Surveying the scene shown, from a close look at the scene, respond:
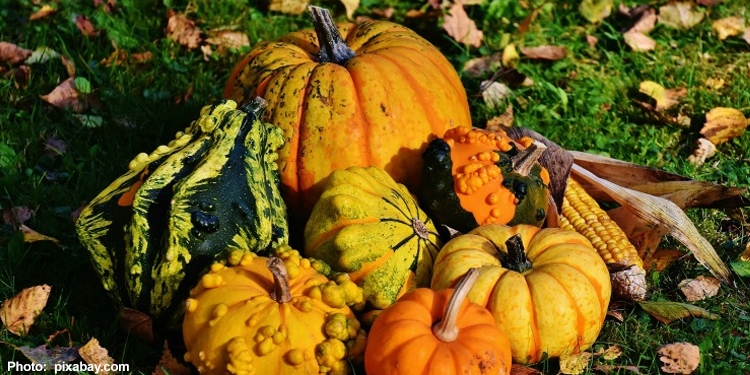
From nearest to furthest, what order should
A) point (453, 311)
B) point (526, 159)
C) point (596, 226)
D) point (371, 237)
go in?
point (453, 311)
point (371, 237)
point (526, 159)
point (596, 226)

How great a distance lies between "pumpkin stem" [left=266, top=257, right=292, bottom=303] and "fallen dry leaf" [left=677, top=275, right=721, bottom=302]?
6.20 feet

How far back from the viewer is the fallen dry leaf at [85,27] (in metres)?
5.68

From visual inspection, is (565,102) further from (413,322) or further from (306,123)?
(413,322)

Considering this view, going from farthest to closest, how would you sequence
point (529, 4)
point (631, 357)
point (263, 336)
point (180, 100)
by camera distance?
point (529, 4) < point (180, 100) < point (631, 357) < point (263, 336)

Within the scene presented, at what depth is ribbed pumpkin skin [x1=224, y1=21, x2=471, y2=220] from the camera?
397cm

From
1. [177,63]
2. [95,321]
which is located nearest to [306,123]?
[95,321]

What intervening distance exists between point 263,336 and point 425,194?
50.8 inches

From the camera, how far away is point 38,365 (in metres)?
3.26

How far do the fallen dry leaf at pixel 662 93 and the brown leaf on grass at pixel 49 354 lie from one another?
374cm

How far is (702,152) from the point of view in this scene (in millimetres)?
5008

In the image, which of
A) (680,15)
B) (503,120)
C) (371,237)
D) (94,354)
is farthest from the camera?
(680,15)

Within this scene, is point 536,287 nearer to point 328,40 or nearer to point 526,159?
point 526,159

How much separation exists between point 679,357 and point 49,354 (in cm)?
245

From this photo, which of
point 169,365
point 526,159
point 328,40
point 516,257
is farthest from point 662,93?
point 169,365
